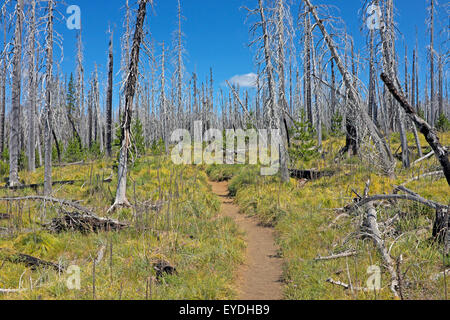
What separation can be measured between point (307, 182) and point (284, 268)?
650 centimetres

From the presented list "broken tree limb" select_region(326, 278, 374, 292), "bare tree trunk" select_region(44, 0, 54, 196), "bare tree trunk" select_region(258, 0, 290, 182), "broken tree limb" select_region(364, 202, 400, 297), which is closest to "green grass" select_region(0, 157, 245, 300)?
"broken tree limb" select_region(326, 278, 374, 292)

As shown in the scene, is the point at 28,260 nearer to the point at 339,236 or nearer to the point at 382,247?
the point at 339,236

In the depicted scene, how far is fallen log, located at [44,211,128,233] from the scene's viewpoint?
21.2 feet

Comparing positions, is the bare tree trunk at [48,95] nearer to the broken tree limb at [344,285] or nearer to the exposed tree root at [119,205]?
the exposed tree root at [119,205]

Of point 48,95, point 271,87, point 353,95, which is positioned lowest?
point 353,95

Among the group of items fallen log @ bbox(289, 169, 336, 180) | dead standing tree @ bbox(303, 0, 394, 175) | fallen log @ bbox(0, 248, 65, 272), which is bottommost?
fallen log @ bbox(0, 248, 65, 272)

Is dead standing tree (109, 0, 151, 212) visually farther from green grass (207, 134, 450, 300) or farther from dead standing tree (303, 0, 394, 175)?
dead standing tree (303, 0, 394, 175)

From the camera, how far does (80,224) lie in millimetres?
6574

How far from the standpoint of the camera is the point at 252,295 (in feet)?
14.6

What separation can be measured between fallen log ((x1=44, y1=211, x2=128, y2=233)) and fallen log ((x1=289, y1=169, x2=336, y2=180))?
7175 mm

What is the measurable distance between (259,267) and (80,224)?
402cm

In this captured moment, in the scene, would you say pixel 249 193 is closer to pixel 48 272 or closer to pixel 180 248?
pixel 180 248

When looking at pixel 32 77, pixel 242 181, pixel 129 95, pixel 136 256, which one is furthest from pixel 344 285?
pixel 32 77
